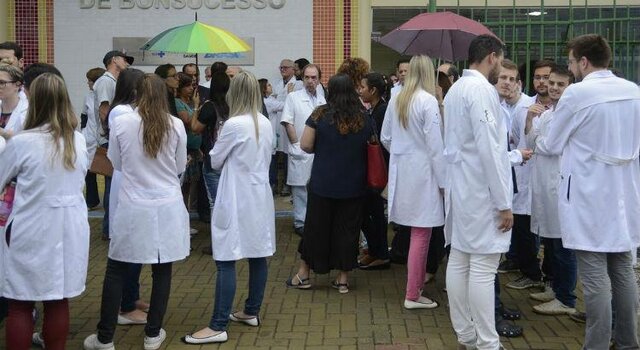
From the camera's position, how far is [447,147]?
15.9ft

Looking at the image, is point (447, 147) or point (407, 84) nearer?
point (447, 147)

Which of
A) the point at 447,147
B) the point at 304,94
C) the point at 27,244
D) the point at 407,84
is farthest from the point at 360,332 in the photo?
the point at 304,94

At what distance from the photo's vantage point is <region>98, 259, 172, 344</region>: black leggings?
4.89m

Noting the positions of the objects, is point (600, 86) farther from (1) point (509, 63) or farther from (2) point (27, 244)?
(2) point (27, 244)

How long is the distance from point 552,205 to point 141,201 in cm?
295

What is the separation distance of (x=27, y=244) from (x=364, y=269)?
3597 mm

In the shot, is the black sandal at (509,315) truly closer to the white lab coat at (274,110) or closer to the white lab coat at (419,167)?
the white lab coat at (419,167)

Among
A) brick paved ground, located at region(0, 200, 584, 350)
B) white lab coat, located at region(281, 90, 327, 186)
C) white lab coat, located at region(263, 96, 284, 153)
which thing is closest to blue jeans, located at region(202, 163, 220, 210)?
brick paved ground, located at region(0, 200, 584, 350)

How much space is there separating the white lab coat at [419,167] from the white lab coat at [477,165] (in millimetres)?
1043

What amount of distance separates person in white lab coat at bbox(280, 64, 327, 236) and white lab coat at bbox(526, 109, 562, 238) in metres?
2.93

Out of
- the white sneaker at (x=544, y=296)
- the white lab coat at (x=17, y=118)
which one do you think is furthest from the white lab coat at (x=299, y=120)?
the white lab coat at (x=17, y=118)

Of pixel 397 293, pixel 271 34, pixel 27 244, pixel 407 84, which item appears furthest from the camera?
pixel 271 34

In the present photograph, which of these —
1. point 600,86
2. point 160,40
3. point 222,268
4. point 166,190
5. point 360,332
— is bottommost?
point 360,332

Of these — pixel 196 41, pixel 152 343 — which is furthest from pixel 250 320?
pixel 196 41
